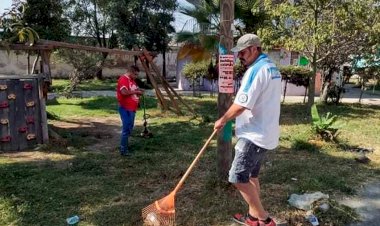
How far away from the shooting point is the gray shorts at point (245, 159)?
356cm

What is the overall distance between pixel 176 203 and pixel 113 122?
6521mm

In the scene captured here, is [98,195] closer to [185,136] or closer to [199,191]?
[199,191]

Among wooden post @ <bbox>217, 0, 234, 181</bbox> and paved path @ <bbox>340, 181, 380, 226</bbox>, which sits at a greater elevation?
wooden post @ <bbox>217, 0, 234, 181</bbox>

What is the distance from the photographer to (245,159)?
11.7ft

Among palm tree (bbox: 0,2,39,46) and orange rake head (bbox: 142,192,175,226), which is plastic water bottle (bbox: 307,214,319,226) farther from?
palm tree (bbox: 0,2,39,46)

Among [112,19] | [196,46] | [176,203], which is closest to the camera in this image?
[176,203]

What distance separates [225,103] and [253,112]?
121 cm

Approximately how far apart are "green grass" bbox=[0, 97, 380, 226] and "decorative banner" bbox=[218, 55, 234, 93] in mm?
1176

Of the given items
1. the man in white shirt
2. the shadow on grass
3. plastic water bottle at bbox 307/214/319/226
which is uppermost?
the man in white shirt

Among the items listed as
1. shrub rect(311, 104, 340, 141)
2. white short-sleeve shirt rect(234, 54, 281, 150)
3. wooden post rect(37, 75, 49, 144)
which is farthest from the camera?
shrub rect(311, 104, 340, 141)

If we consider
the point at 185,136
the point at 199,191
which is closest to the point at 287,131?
the point at 185,136

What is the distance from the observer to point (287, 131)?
31.1 feet

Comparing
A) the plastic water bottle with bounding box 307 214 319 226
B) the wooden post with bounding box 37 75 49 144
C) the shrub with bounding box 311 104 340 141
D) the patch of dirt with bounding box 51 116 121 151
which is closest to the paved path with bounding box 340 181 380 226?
the plastic water bottle with bounding box 307 214 319 226

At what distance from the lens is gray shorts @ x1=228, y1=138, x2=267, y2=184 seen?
3.56 m
